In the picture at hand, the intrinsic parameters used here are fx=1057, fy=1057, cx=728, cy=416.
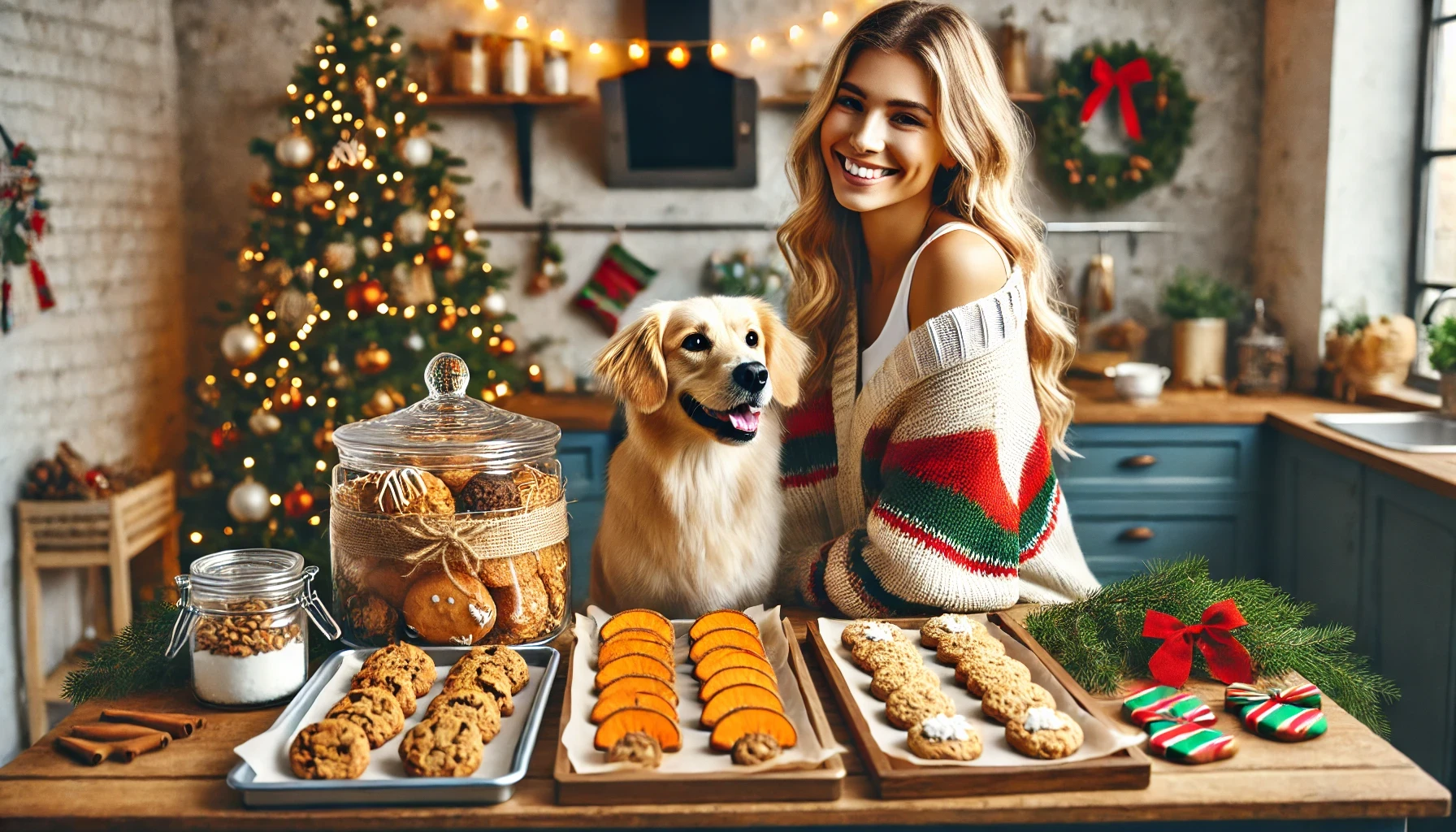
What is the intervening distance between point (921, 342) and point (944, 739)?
22.4 inches

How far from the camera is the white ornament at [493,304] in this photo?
3.95 m

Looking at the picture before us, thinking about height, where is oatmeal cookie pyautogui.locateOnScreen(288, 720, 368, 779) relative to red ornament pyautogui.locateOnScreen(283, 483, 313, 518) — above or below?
above

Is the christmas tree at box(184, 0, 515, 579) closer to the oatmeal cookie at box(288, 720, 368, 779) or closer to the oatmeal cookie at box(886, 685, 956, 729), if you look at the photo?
the oatmeal cookie at box(288, 720, 368, 779)

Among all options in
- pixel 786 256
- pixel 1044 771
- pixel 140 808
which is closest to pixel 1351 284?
pixel 786 256

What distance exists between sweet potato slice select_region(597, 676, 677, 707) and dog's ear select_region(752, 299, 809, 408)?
19.1 inches

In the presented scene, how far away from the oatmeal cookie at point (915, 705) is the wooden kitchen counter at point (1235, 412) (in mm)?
2029

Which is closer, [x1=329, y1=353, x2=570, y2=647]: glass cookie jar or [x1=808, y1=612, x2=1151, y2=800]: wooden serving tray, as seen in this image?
[x1=808, y1=612, x2=1151, y2=800]: wooden serving tray

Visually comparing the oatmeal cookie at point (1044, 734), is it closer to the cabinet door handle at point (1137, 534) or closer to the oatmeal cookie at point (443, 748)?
the oatmeal cookie at point (443, 748)

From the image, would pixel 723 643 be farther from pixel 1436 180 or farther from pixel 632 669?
pixel 1436 180

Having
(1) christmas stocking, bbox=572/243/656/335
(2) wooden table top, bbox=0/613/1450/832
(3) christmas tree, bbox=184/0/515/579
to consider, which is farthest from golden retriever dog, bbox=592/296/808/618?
(1) christmas stocking, bbox=572/243/656/335

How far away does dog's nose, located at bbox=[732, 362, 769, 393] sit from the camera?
1.27 meters

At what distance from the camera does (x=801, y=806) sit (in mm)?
869

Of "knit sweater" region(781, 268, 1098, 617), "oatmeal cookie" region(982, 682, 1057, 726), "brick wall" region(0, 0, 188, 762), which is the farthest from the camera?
"brick wall" region(0, 0, 188, 762)

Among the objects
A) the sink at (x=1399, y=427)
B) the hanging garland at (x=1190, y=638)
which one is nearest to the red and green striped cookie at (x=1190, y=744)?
the hanging garland at (x=1190, y=638)
